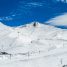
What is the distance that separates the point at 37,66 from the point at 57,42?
26.6m

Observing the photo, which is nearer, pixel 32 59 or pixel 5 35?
pixel 32 59

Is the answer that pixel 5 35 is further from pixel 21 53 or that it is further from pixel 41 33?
pixel 21 53

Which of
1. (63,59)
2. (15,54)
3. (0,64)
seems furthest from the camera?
(15,54)

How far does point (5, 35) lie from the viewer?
3681 inches

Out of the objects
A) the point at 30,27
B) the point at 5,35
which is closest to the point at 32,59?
the point at 5,35

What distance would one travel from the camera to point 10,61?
189 ft

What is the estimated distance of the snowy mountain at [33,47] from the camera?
57.8 m

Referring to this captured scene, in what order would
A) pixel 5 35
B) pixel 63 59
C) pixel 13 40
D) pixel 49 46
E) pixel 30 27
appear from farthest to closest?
pixel 30 27 < pixel 5 35 < pixel 13 40 < pixel 49 46 < pixel 63 59

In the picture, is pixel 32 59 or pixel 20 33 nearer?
pixel 32 59

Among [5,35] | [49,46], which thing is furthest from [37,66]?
[5,35]

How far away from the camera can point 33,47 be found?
7700 centimetres

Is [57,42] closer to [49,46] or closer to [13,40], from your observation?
[49,46]

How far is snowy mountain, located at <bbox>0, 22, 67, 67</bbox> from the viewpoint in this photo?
189ft

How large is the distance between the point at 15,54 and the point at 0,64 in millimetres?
14307
